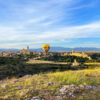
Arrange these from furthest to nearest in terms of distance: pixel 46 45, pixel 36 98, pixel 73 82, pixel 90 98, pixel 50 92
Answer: pixel 46 45 → pixel 73 82 → pixel 50 92 → pixel 90 98 → pixel 36 98

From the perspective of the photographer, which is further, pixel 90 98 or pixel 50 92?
pixel 50 92

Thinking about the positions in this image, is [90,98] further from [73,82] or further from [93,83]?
[93,83]

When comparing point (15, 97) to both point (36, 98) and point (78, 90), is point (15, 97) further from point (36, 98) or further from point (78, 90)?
point (78, 90)

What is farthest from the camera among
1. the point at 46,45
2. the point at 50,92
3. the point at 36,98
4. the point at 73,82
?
the point at 46,45

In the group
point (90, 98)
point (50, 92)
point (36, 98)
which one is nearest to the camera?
point (36, 98)

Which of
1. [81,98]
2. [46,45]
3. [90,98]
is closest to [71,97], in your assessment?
[81,98]

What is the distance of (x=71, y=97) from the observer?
6.67 metres

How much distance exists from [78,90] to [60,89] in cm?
113

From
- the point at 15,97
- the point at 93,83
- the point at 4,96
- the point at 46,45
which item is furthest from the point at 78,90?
the point at 46,45

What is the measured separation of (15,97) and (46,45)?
8118 centimetres

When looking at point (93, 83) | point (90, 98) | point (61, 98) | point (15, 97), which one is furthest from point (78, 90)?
point (15, 97)

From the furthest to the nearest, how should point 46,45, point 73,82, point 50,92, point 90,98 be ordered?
point 46,45 < point 73,82 < point 50,92 < point 90,98

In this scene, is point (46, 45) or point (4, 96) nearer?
point (4, 96)

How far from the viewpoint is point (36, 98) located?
6207 mm
